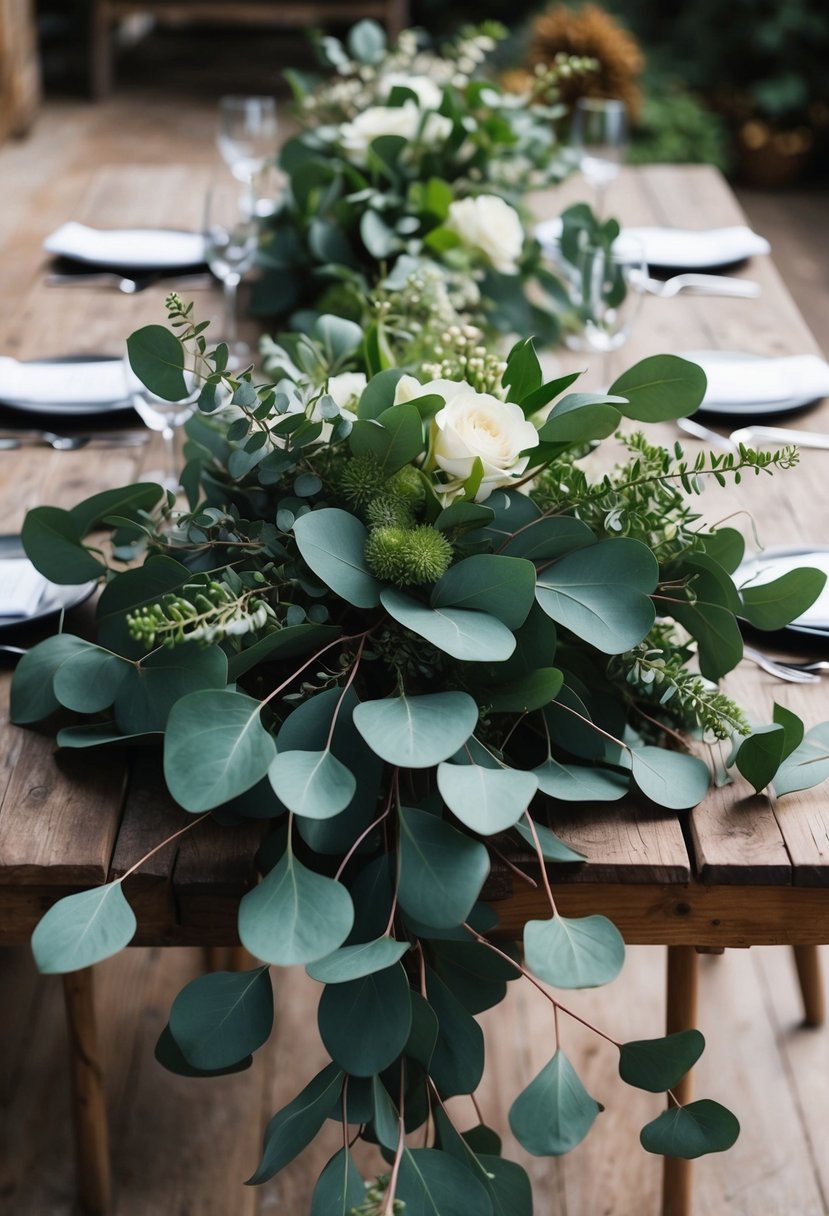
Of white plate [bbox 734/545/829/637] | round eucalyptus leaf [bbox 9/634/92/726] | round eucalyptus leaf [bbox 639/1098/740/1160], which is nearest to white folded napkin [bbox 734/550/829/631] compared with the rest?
white plate [bbox 734/545/829/637]

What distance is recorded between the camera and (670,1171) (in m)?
1.31

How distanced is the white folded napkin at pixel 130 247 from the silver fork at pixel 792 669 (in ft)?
4.04

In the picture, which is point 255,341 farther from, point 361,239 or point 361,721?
point 361,721

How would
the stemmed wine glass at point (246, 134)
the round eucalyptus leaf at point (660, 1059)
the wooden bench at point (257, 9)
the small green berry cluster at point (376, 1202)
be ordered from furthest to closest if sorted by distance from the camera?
1. the wooden bench at point (257, 9)
2. the stemmed wine glass at point (246, 134)
3. the round eucalyptus leaf at point (660, 1059)
4. the small green berry cluster at point (376, 1202)

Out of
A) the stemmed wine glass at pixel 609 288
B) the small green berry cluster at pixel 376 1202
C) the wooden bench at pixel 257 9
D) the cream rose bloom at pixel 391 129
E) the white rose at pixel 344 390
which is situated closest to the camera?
the small green berry cluster at pixel 376 1202

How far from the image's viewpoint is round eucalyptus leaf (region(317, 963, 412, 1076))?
→ 30.5 inches

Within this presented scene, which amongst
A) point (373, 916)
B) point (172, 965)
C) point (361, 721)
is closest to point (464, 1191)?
point (373, 916)

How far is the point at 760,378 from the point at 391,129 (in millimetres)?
628

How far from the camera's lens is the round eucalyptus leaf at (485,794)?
0.75m

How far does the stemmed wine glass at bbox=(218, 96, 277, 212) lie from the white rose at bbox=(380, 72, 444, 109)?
0.18m

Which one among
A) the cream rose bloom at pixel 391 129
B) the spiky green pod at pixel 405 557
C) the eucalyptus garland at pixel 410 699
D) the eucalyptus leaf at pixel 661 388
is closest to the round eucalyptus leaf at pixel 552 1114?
the eucalyptus garland at pixel 410 699

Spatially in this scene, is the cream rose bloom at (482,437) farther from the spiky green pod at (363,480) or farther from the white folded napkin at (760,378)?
the white folded napkin at (760,378)

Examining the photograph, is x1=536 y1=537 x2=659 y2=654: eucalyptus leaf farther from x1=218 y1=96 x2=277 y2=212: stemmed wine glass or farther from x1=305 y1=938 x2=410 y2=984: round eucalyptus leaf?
x1=218 y1=96 x2=277 y2=212: stemmed wine glass

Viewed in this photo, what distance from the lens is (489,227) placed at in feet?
5.46
